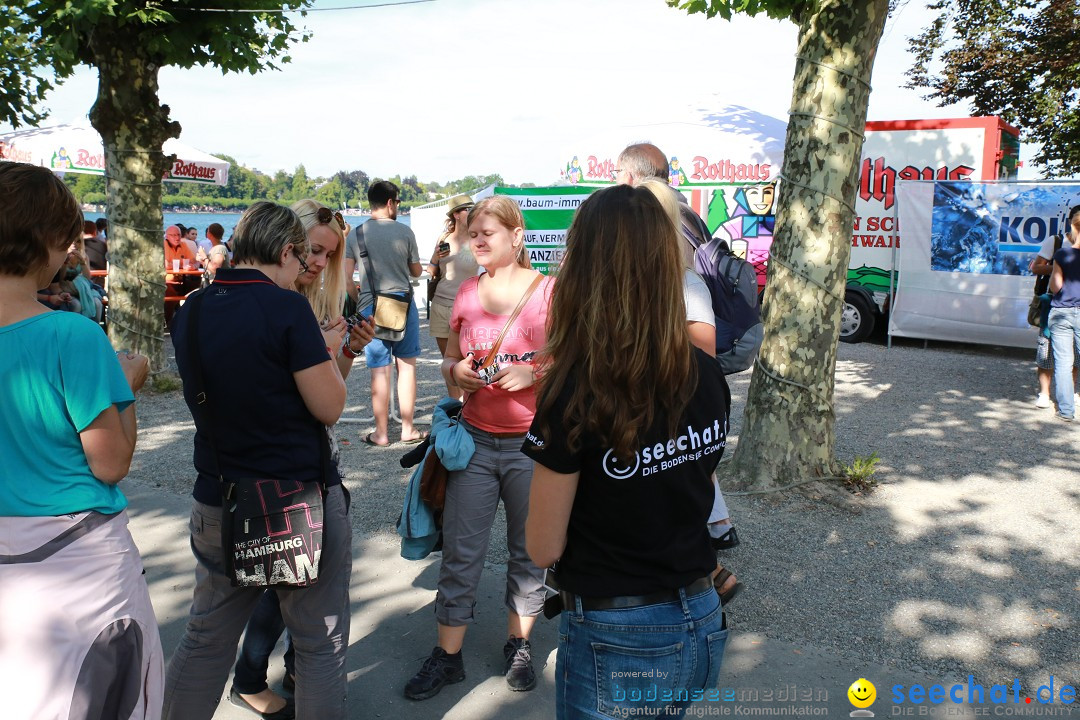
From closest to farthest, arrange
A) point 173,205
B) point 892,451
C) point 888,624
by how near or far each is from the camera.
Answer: point 888,624
point 892,451
point 173,205

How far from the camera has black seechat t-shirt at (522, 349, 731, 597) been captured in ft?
5.80

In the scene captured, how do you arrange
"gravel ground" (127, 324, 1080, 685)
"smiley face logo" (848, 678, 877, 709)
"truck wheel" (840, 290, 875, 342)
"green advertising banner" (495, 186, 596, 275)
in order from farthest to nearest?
"truck wheel" (840, 290, 875, 342), "green advertising banner" (495, 186, 596, 275), "gravel ground" (127, 324, 1080, 685), "smiley face logo" (848, 678, 877, 709)

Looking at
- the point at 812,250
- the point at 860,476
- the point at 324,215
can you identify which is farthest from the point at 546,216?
the point at 324,215

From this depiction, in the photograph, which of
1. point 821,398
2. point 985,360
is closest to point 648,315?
point 821,398

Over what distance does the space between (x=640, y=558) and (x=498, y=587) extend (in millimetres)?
2489

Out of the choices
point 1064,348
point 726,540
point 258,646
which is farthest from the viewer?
point 1064,348

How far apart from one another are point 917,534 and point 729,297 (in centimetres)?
210

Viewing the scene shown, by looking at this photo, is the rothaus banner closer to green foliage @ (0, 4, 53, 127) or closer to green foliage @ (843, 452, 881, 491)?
green foliage @ (843, 452, 881, 491)

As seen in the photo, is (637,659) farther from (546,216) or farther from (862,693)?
Answer: (546,216)

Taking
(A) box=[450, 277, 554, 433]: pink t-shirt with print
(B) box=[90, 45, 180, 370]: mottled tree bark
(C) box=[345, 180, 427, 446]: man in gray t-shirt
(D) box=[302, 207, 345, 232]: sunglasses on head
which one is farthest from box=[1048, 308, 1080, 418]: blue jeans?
(B) box=[90, 45, 180, 370]: mottled tree bark

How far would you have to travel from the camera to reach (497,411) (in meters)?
3.27

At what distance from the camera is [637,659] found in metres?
1.83

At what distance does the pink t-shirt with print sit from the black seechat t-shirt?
1.37 metres

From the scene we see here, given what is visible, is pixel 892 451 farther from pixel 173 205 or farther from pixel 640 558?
pixel 173 205
